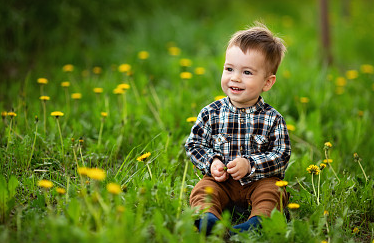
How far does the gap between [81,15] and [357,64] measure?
3746 mm

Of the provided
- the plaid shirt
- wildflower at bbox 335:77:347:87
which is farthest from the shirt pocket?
wildflower at bbox 335:77:347:87

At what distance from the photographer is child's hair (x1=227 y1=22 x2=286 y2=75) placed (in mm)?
2096

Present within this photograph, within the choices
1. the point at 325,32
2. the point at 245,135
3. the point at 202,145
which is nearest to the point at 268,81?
the point at 245,135

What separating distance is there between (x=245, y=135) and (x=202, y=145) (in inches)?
9.2

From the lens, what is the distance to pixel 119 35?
5562mm

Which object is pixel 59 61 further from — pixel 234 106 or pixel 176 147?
pixel 234 106

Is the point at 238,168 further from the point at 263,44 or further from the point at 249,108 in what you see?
the point at 263,44

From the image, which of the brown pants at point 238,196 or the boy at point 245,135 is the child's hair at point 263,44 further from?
the brown pants at point 238,196

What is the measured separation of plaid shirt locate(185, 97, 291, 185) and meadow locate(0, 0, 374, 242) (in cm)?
19

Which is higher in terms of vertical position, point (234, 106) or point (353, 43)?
point (353, 43)

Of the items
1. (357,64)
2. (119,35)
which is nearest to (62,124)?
(119,35)

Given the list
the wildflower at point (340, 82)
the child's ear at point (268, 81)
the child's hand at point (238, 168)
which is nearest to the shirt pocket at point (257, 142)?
the child's hand at point (238, 168)

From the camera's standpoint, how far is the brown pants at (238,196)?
1.96 m

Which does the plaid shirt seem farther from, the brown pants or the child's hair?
the child's hair
